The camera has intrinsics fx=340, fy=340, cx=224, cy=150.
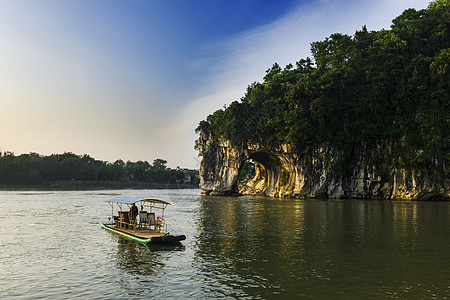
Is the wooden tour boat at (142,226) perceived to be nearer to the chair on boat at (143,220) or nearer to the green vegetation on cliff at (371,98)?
the chair on boat at (143,220)

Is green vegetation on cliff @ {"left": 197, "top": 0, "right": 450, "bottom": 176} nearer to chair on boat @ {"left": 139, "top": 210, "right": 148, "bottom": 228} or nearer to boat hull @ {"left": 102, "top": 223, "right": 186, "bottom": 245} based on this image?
chair on boat @ {"left": 139, "top": 210, "right": 148, "bottom": 228}

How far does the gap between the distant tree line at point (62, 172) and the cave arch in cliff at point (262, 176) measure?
6589cm

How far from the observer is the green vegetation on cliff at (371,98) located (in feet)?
167

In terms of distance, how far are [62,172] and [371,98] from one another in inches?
4142

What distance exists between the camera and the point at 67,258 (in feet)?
50.6

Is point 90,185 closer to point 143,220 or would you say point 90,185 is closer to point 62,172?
point 62,172

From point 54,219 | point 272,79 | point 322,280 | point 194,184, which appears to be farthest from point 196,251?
point 194,184

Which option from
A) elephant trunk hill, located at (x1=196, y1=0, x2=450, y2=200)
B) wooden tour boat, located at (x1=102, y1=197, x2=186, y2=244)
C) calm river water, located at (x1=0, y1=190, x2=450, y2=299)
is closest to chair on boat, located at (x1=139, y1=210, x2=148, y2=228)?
wooden tour boat, located at (x1=102, y1=197, x2=186, y2=244)

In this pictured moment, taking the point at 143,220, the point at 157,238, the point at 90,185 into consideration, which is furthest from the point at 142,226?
the point at 90,185

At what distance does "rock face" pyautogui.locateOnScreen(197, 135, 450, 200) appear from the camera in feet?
169

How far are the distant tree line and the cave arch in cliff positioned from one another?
216 ft

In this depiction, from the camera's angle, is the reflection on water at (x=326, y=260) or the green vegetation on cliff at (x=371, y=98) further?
the green vegetation on cliff at (x=371, y=98)

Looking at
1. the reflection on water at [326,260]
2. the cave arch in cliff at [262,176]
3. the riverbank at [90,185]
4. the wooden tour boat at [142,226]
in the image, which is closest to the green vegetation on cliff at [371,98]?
the cave arch in cliff at [262,176]

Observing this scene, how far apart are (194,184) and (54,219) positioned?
134m
